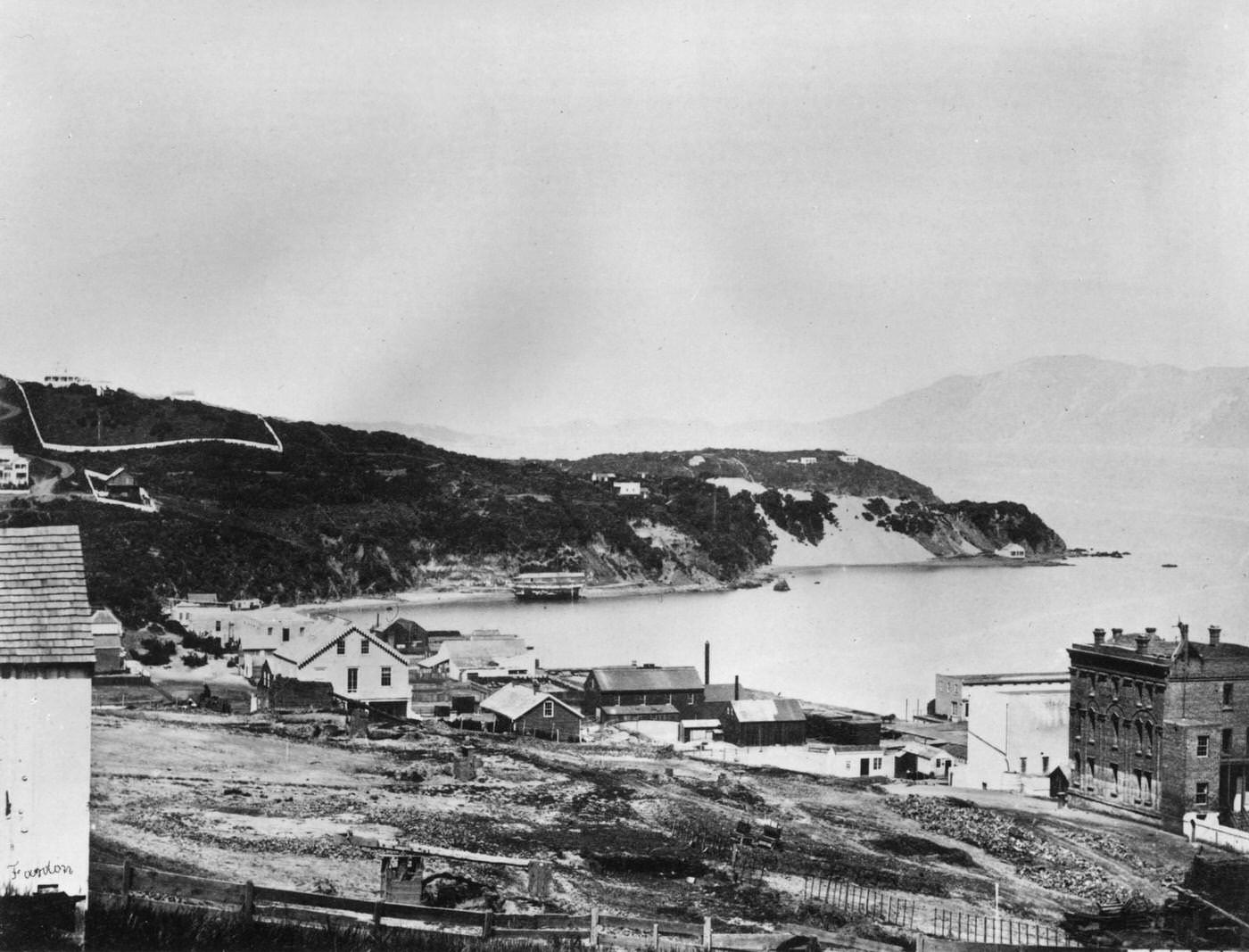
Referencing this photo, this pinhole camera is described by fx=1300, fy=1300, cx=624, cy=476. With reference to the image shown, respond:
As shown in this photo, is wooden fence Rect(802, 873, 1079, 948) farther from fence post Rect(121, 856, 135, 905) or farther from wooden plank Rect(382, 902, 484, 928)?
fence post Rect(121, 856, 135, 905)

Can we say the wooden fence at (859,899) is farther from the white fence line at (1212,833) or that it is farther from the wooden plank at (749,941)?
the white fence line at (1212,833)

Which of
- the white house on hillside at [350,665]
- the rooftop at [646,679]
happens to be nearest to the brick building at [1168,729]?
the rooftop at [646,679]

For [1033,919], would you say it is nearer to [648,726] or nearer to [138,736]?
[138,736]

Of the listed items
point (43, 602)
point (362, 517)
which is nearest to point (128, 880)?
point (43, 602)

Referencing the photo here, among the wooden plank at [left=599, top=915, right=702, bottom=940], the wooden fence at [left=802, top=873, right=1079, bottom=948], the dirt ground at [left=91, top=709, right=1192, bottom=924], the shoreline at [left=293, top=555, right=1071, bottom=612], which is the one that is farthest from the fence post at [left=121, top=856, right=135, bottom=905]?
the shoreline at [left=293, top=555, right=1071, bottom=612]

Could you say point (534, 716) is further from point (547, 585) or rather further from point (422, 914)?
point (547, 585)

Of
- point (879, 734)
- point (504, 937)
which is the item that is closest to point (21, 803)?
point (504, 937)
